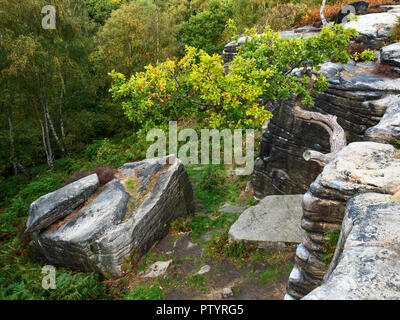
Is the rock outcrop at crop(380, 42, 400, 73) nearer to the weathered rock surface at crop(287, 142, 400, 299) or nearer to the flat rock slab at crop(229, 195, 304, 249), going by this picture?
the flat rock slab at crop(229, 195, 304, 249)

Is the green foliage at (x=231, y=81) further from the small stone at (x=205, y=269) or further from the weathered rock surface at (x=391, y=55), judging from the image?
the small stone at (x=205, y=269)

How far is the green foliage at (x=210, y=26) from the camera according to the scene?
116 feet

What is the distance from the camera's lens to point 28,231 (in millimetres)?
10320

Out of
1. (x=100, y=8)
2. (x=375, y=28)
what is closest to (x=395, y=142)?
(x=375, y=28)

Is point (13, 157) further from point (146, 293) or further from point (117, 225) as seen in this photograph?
point (146, 293)

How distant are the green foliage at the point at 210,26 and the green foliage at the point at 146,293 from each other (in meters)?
31.6

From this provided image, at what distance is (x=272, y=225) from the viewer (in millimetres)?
10961

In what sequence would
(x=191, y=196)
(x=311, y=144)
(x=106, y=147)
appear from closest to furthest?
(x=311, y=144), (x=191, y=196), (x=106, y=147)

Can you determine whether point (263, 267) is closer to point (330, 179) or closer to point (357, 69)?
point (330, 179)

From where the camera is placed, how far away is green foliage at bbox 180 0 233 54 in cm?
3547

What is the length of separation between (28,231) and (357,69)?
15026 millimetres

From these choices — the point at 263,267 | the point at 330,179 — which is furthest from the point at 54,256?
the point at 330,179

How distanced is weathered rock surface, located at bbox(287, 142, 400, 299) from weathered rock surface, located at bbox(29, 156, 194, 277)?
6016mm

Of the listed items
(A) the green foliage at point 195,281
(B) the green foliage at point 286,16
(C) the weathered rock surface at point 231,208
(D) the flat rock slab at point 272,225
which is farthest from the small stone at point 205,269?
(B) the green foliage at point 286,16
